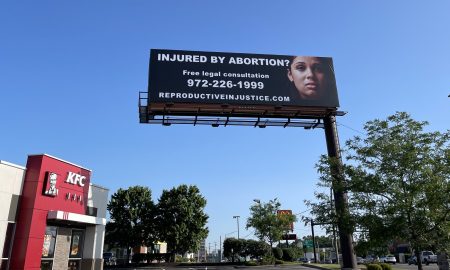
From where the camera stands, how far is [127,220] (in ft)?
164

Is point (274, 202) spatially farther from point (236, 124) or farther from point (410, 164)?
point (410, 164)

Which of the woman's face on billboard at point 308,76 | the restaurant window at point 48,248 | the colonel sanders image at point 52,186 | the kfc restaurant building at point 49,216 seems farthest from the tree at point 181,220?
the colonel sanders image at point 52,186

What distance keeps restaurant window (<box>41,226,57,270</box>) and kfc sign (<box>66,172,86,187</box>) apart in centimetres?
254

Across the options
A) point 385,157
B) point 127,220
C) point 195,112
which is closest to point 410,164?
point 385,157

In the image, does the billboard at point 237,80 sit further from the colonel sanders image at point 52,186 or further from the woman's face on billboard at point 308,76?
the colonel sanders image at point 52,186

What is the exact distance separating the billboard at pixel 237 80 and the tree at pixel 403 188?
9.90 metres

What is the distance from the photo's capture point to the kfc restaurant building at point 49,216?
55.9ft

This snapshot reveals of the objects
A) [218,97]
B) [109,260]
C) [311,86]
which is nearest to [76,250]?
[218,97]

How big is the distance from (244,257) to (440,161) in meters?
42.1

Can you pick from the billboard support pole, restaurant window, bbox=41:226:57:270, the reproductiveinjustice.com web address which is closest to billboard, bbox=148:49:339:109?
the reproductiveinjustice.com web address

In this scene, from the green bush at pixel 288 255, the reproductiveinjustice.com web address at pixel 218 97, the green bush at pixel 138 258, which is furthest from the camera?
the green bush at pixel 288 255

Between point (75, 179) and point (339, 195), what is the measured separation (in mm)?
13943

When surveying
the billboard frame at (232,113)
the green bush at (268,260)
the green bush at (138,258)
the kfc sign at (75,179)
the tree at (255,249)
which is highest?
the billboard frame at (232,113)

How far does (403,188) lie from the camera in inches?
624
